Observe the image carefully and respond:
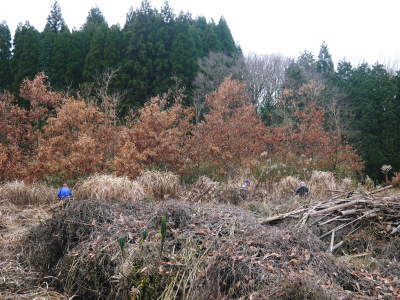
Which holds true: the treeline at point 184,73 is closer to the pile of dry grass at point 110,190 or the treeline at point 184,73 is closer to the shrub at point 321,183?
the shrub at point 321,183

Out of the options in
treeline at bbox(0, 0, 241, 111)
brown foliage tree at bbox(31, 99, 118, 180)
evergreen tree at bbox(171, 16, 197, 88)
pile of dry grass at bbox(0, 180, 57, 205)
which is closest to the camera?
pile of dry grass at bbox(0, 180, 57, 205)

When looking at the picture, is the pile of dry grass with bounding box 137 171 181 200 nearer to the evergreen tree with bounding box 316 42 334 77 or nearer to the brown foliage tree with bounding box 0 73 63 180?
the brown foliage tree with bounding box 0 73 63 180

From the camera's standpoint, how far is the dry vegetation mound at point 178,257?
312cm


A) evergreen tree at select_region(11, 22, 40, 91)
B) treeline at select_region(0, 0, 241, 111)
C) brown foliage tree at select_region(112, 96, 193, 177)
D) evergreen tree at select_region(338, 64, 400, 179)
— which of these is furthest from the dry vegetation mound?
evergreen tree at select_region(11, 22, 40, 91)

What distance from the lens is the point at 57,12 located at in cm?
3048

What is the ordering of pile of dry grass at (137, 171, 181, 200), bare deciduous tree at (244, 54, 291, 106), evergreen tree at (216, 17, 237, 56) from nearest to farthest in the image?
pile of dry grass at (137, 171, 181, 200) < bare deciduous tree at (244, 54, 291, 106) < evergreen tree at (216, 17, 237, 56)

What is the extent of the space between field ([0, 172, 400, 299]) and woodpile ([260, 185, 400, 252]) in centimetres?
2

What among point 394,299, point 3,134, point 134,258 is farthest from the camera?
point 3,134

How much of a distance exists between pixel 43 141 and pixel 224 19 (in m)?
24.9

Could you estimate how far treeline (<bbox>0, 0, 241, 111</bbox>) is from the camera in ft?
76.3

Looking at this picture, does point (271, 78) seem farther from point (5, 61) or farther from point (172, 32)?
point (5, 61)

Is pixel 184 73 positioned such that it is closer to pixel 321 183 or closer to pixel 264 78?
pixel 264 78

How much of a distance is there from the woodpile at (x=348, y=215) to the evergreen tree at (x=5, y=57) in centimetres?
2362

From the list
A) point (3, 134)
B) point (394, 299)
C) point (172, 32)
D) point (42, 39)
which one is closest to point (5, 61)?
point (42, 39)
